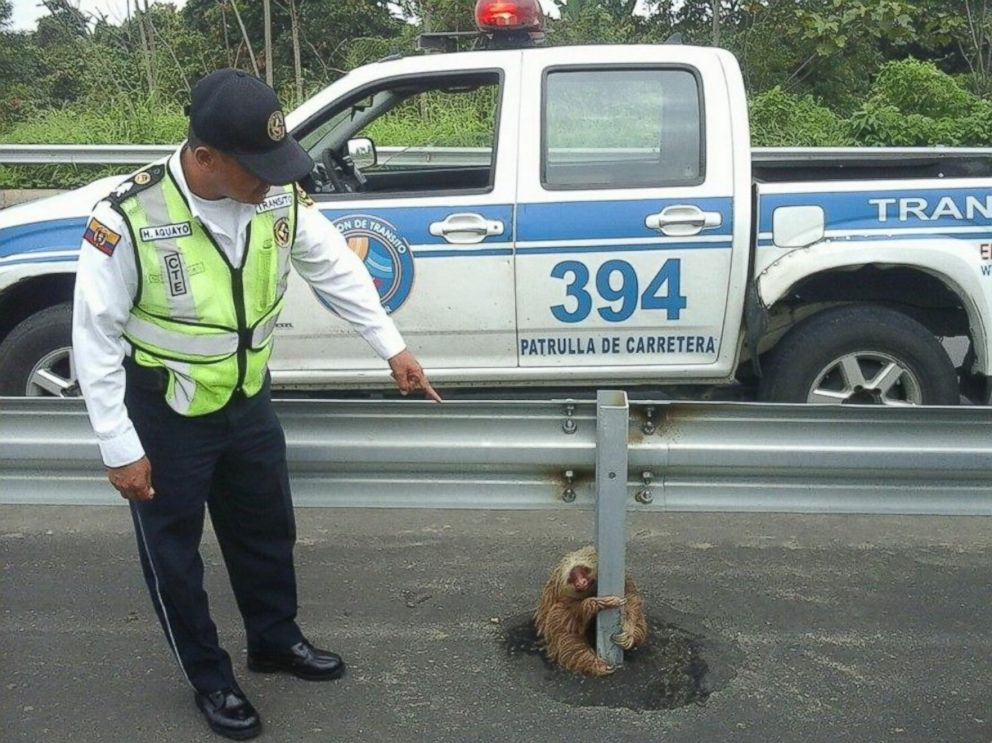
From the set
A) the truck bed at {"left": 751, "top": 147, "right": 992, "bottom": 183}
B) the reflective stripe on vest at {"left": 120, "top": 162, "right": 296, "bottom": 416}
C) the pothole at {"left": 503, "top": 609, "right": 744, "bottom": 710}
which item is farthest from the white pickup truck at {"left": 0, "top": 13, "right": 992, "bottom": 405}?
the reflective stripe on vest at {"left": 120, "top": 162, "right": 296, "bottom": 416}

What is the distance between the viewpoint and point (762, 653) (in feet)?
11.9

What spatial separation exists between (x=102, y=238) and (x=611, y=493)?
1466mm

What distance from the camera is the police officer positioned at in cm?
278

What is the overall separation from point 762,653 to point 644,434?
0.90 m

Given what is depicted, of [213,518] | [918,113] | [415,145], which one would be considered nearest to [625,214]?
[415,145]

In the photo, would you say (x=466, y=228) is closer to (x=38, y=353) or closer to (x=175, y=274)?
(x=38, y=353)

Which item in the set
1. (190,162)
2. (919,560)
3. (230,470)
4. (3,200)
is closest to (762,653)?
(919,560)

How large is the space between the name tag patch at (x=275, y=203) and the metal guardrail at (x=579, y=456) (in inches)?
23.0

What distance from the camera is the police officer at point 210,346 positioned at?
278 cm

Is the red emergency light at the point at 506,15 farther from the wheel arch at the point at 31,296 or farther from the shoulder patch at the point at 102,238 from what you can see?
the shoulder patch at the point at 102,238

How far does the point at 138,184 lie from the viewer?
2.89 meters

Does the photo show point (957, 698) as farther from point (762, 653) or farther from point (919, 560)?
point (919, 560)

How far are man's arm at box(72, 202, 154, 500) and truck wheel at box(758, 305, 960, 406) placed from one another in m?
3.10

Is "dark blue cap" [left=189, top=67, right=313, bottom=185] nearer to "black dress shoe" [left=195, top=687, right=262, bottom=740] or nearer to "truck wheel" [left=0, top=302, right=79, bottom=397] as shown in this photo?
"black dress shoe" [left=195, top=687, right=262, bottom=740]
